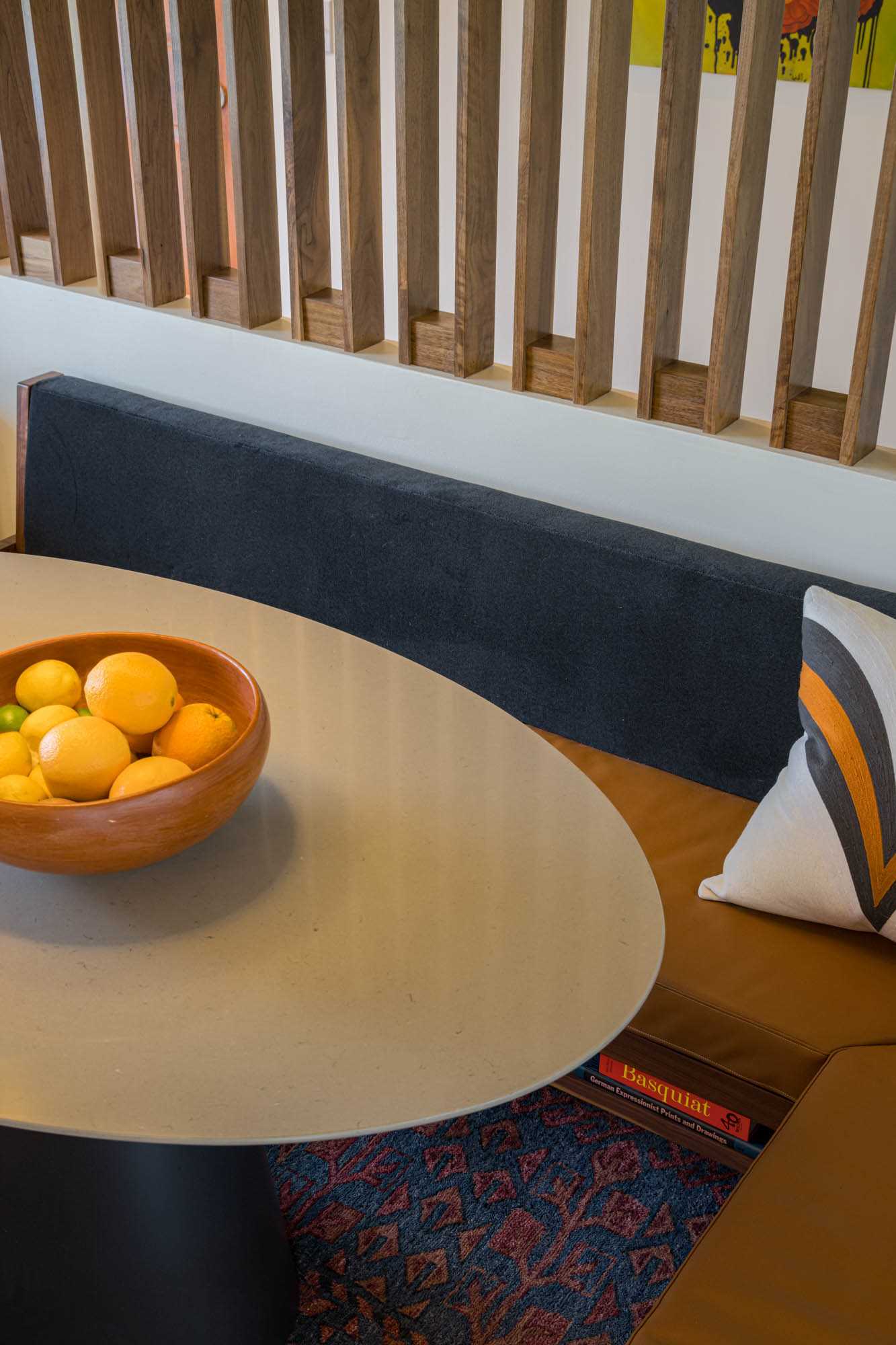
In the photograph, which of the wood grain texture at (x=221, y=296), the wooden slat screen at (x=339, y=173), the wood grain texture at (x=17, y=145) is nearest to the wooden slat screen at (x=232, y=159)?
the wood grain texture at (x=221, y=296)

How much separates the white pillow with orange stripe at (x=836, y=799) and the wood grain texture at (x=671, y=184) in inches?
22.2

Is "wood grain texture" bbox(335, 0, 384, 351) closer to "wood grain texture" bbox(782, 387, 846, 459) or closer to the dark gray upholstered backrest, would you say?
the dark gray upholstered backrest

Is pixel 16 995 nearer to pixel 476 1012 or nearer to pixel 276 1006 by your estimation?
pixel 276 1006

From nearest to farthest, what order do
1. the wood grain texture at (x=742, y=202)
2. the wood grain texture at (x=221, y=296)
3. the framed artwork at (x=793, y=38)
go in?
the wood grain texture at (x=742, y=202) → the wood grain texture at (x=221, y=296) → the framed artwork at (x=793, y=38)

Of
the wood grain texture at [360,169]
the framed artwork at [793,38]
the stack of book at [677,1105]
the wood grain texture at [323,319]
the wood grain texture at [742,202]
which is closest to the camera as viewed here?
the stack of book at [677,1105]

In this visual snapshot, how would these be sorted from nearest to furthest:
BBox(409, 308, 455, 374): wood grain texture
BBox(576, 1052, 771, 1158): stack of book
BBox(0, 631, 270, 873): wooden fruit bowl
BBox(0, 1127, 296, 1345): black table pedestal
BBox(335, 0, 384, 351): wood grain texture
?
BBox(0, 631, 270, 873): wooden fruit bowl → BBox(0, 1127, 296, 1345): black table pedestal → BBox(576, 1052, 771, 1158): stack of book → BBox(335, 0, 384, 351): wood grain texture → BBox(409, 308, 455, 374): wood grain texture

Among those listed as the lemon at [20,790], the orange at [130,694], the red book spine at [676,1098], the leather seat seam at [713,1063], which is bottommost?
the red book spine at [676,1098]

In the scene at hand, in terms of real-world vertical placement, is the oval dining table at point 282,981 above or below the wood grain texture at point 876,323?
below

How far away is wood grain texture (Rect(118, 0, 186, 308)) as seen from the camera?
240 centimetres

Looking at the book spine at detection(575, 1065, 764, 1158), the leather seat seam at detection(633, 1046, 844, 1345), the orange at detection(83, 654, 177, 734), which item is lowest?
the book spine at detection(575, 1065, 764, 1158)

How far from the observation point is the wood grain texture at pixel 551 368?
213cm

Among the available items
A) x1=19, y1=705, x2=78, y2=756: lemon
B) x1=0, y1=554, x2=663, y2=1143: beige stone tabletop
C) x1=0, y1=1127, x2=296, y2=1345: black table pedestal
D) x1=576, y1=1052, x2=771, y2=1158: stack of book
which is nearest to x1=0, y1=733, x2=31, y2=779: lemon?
x1=19, y1=705, x2=78, y2=756: lemon

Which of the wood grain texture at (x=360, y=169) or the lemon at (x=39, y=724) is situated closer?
the lemon at (x=39, y=724)

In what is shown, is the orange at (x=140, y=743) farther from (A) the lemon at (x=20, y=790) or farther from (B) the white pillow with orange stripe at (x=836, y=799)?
(B) the white pillow with orange stripe at (x=836, y=799)
